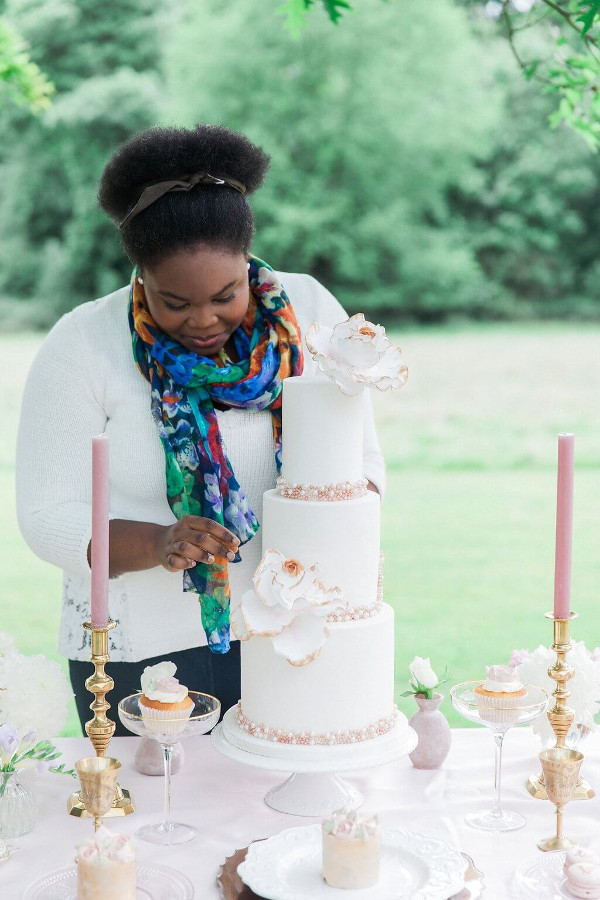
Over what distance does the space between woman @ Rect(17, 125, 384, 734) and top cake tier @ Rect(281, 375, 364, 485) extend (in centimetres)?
29

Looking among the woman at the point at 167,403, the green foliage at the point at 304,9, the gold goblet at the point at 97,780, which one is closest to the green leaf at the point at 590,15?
the green foliage at the point at 304,9

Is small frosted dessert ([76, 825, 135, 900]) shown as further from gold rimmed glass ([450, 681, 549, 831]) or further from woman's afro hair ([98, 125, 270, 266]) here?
woman's afro hair ([98, 125, 270, 266])

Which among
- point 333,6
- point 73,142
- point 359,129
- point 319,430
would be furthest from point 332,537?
point 359,129

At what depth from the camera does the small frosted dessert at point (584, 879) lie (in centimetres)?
148

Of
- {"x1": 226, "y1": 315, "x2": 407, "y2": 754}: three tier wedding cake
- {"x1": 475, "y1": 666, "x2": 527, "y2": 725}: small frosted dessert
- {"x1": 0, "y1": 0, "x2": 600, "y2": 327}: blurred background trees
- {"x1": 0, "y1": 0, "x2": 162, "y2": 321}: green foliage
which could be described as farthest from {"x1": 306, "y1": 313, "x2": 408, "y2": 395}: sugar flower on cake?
{"x1": 0, "y1": 0, "x2": 600, "y2": 327}: blurred background trees

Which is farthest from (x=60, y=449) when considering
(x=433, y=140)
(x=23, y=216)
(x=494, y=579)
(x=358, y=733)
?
(x=433, y=140)

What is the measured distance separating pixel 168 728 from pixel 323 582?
331 mm

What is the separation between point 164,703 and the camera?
5.50 ft

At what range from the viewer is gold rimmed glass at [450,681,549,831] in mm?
1722

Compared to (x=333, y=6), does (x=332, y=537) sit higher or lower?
lower

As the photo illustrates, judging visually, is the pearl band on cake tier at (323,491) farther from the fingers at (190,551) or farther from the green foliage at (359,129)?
the green foliage at (359,129)

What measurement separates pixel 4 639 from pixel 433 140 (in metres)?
14.9

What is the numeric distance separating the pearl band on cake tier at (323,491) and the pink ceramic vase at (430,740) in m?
0.45

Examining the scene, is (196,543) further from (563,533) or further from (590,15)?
(590,15)
